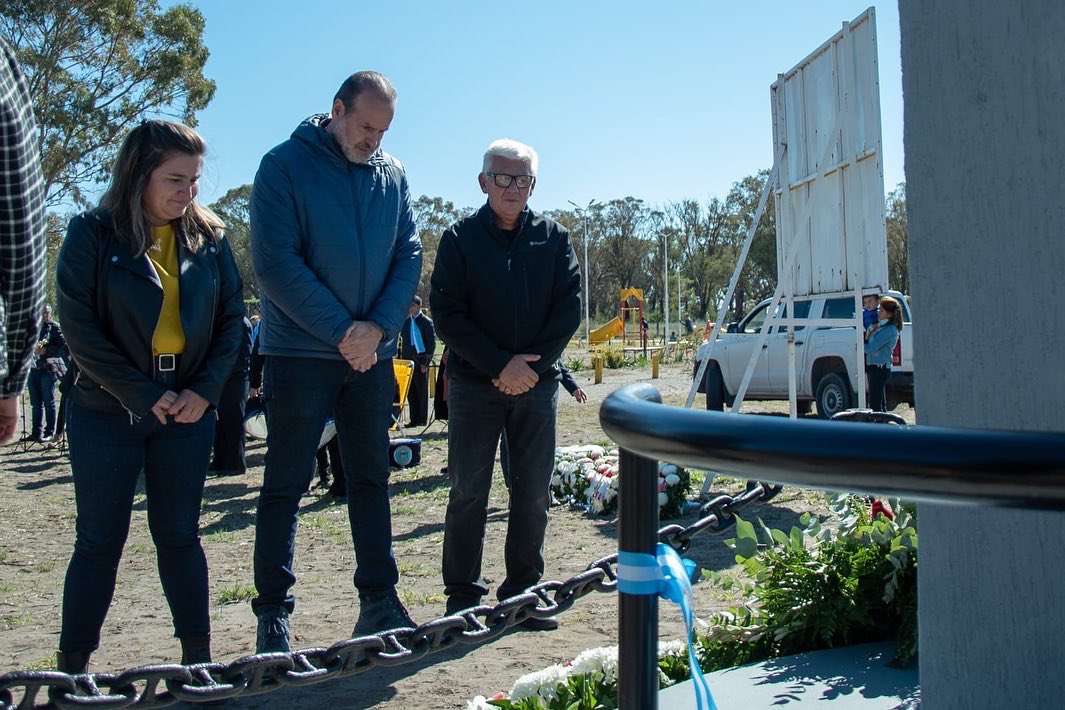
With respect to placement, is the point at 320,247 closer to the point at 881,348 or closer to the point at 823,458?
the point at 823,458

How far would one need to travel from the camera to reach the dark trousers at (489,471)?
4160mm

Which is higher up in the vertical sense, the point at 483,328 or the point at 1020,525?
the point at 483,328

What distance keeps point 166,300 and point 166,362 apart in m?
0.20

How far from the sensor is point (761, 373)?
15078mm

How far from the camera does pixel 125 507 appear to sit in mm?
3262

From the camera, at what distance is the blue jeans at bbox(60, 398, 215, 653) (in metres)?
3.21

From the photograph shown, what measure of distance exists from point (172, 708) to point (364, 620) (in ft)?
2.46

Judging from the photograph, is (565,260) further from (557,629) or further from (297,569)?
(297,569)

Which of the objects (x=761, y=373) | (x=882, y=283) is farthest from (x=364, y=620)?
(x=761, y=373)

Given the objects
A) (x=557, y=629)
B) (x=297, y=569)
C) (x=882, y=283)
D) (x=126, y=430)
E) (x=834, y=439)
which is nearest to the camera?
(x=834, y=439)

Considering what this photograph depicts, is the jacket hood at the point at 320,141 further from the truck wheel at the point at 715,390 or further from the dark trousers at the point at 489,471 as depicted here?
the truck wheel at the point at 715,390

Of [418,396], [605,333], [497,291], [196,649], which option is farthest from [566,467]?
[605,333]

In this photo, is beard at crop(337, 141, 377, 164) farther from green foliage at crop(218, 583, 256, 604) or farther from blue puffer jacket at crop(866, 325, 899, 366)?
blue puffer jacket at crop(866, 325, 899, 366)

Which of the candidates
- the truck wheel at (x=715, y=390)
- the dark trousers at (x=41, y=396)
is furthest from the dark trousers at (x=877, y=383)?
the dark trousers at (x=41, y=396)
